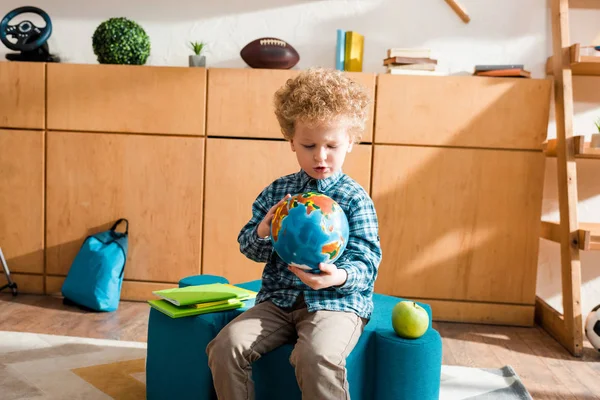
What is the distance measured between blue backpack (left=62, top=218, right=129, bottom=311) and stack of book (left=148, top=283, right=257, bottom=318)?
1.32 metres

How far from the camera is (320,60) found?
3834mm

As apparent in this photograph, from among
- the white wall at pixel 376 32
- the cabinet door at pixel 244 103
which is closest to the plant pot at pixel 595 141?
the white wall at pixel 376 32

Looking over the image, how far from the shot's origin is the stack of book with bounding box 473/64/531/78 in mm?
3420

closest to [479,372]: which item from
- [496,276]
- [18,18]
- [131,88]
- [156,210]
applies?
[496,276]

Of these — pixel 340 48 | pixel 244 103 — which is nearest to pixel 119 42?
pixel 244 103

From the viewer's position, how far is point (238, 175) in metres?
3.49

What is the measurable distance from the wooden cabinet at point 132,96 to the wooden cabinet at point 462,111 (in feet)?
3.36

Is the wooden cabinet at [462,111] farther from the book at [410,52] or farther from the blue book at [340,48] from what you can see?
the blue book at [340,48]

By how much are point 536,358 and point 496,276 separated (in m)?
0.60

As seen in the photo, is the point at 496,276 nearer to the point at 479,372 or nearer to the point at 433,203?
the point at 433,203

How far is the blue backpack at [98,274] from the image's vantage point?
337 centimetres

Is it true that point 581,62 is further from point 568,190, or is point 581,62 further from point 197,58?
point 197,58

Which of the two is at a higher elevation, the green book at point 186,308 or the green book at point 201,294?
the green book at point 201,294

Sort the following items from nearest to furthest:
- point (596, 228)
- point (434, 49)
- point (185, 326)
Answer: point (185, 326), point (596, 228), point (434, 49)
